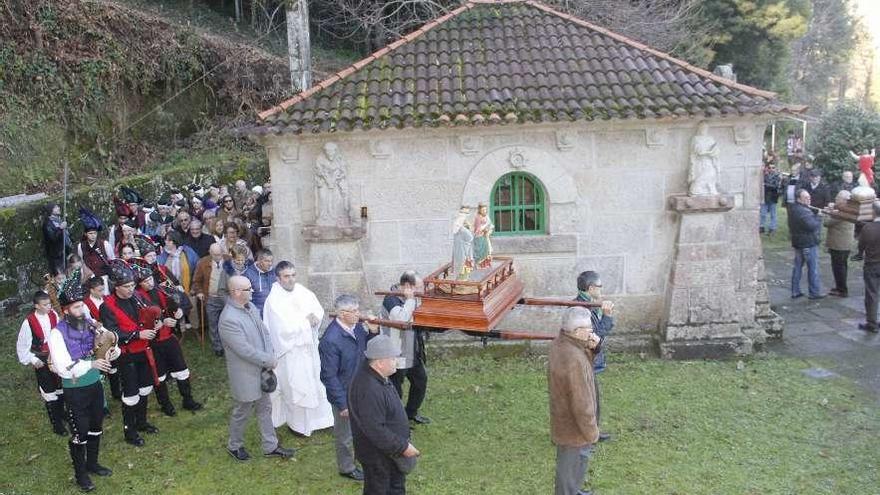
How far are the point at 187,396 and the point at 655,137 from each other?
7.23 metres

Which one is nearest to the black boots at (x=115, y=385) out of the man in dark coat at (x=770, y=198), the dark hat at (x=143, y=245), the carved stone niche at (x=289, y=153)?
the dark hat at (x=143, y=245)

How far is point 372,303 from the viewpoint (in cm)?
1073

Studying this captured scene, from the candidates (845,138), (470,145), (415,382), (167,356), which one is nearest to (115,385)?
(167,356)

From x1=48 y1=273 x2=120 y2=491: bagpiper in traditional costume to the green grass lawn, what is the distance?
0.50 meters

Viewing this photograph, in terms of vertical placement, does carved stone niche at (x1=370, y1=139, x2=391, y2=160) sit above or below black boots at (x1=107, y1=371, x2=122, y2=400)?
above

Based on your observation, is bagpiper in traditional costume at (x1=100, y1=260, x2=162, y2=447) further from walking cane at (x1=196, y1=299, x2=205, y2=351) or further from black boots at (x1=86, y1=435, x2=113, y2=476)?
walking cane at (x1=196, y1=299, x2=205, y2=351)

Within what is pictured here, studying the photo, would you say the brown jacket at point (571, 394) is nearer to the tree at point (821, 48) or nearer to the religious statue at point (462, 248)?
the religious statue at point (462, 248)

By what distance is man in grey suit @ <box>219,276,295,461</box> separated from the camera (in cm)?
734

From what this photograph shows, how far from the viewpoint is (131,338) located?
316 inches

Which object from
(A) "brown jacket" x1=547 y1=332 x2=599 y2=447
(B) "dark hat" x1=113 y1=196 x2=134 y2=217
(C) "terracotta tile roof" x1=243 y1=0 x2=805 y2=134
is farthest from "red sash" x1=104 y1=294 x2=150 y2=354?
(B) "dark hat" x1=113 y1=196 x2=134 y2=217

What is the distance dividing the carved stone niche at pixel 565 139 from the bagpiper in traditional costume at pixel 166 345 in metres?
5.55

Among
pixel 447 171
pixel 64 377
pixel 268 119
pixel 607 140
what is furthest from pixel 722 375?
pixel 64 377

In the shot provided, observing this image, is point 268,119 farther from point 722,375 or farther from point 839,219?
point 839,219

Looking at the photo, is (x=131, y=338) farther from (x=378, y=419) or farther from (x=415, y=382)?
(x=378, y=419)
